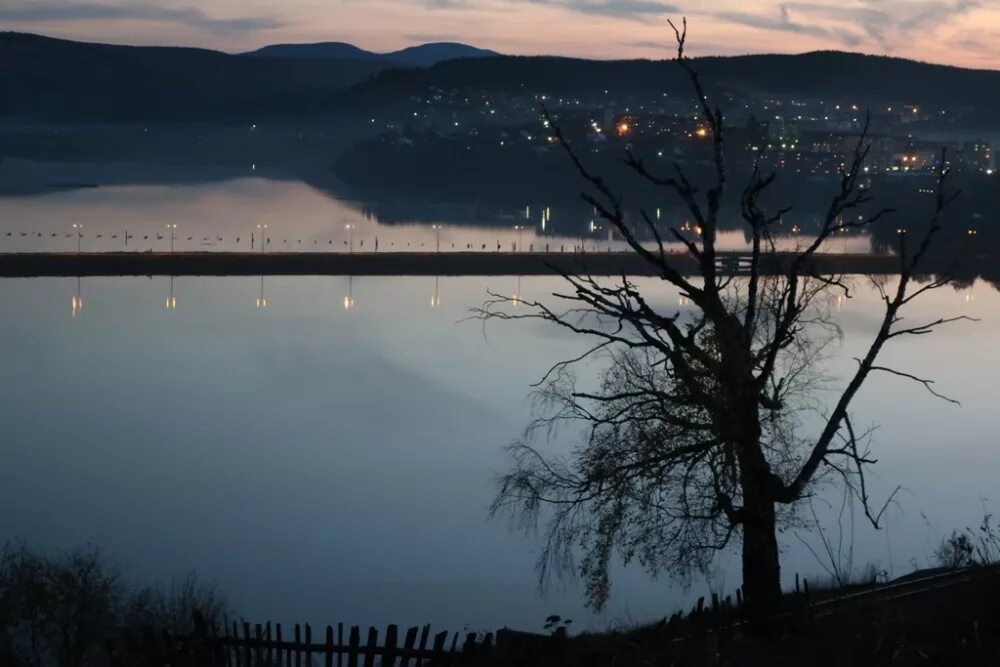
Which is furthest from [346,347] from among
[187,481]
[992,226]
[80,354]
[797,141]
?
[797,141]

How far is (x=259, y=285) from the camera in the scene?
21.5 m

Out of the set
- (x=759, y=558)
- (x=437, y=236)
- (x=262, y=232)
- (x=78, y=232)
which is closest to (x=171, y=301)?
(x=78, y=232)

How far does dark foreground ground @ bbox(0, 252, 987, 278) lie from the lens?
22033 mm

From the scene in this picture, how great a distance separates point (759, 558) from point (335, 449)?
22.7 ft

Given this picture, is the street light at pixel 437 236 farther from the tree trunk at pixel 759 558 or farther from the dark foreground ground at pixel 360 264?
the tree trunk at pixel 759 558

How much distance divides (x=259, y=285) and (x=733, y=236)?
14.6 meters

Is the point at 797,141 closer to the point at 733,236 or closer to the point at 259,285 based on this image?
the point at 733,236

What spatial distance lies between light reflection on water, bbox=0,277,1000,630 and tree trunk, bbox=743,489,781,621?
2557mm

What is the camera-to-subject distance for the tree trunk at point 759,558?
12.0 ft

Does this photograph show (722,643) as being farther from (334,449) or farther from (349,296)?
(349,296)

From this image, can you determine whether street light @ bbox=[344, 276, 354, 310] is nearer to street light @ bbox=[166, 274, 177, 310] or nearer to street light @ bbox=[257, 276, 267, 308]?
street light @ bbox=[257, 276, 267, 308]

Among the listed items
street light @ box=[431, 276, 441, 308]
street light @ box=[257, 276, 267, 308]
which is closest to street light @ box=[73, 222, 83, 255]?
street light @ box=[257, 276, 267, 308]

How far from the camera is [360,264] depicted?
77.4 ft

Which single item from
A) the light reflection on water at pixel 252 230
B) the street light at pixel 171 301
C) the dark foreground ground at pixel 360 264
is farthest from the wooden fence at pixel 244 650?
the light reflection on water at pixel 252 230
